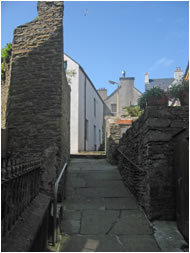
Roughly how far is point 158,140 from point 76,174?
362 centimetres

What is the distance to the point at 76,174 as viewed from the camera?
23.5 feet

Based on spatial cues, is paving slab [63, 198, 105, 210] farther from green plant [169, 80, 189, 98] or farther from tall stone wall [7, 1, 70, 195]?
green plant [169, 80, 189, 98]

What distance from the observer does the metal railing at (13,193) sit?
7.18ft

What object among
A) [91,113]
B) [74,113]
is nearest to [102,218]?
[74,113]

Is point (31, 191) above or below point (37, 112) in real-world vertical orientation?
below

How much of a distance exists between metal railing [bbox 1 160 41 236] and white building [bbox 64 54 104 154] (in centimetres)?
1159

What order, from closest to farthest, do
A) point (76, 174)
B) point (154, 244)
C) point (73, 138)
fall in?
point (154, 244)
point (76, 174)
point (73, 138)

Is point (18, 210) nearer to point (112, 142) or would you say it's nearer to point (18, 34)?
point (18, 34)

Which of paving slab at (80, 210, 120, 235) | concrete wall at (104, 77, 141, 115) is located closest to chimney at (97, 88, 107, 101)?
concrete wall at (104, 77, 141, 115)

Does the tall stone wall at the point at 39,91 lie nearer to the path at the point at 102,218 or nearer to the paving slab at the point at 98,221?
the path at the point at 102,218

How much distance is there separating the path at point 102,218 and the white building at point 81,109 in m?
8.39

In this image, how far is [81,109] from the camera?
16.2 meters

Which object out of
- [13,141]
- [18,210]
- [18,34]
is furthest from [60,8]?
[18,210]

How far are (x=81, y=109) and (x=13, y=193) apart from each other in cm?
1385
